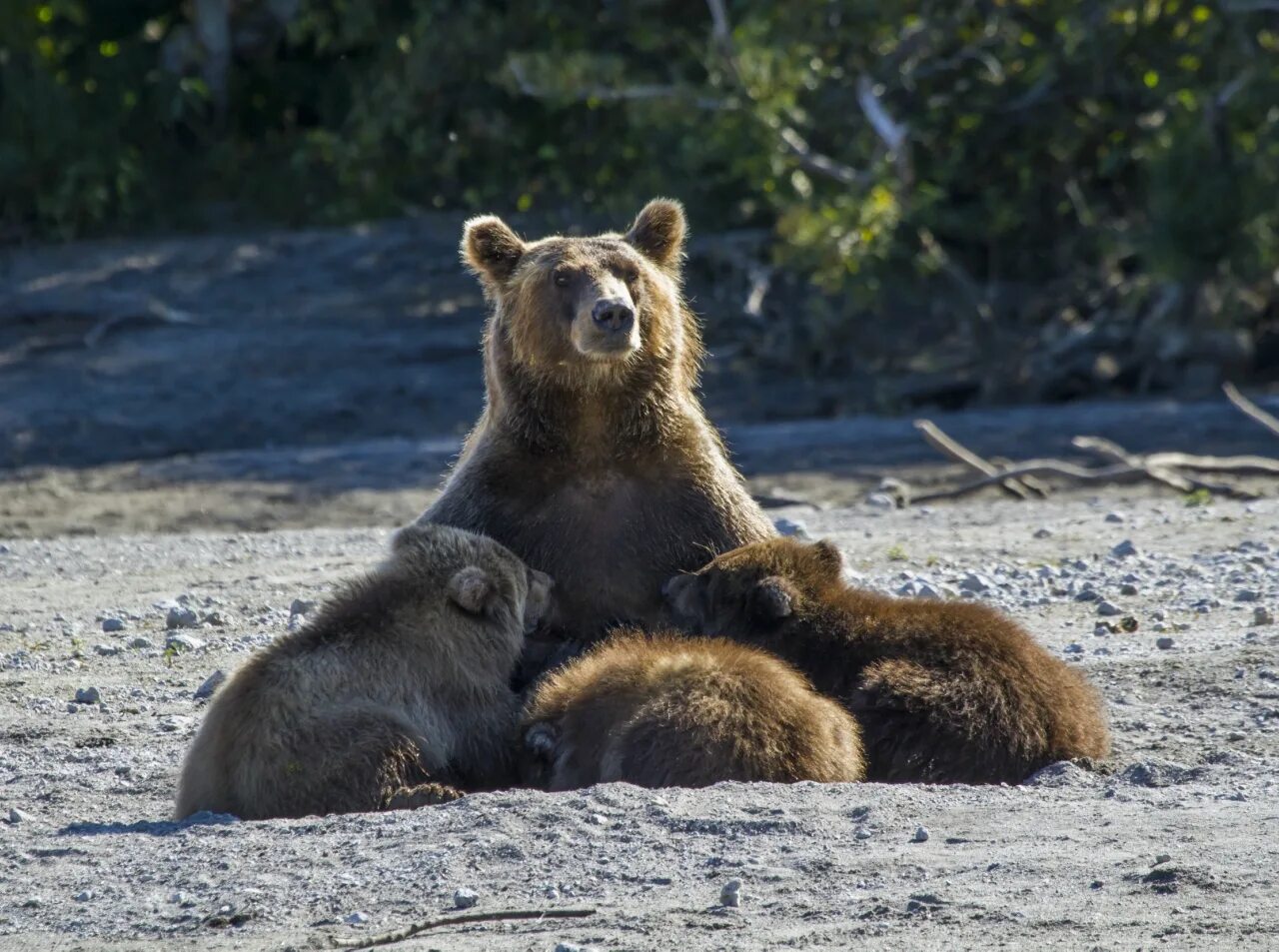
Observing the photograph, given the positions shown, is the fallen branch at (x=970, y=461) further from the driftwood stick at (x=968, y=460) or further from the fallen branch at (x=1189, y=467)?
the fallen branch at (x=1189, y=467)

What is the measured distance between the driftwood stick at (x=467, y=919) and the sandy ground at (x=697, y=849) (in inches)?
2.0

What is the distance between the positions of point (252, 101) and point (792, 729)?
16304 mm

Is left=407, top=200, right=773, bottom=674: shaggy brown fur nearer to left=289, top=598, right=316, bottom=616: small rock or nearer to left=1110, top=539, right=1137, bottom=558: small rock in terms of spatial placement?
left=289, top=598, right=316, bottom=616: small rock

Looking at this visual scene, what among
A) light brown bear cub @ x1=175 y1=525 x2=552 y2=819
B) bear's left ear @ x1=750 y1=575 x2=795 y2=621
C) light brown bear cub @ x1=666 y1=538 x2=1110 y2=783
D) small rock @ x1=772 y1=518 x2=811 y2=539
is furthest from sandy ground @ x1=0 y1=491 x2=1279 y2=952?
small rock @ x1=772 y1=518 x2=811 y2=539

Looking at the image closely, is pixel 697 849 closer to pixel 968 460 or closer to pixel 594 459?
pixel 594 459

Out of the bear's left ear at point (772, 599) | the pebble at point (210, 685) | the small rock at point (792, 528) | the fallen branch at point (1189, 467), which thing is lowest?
the pebble at point (210, 685)

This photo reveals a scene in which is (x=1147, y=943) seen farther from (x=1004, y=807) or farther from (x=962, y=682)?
(x=962, y=682)

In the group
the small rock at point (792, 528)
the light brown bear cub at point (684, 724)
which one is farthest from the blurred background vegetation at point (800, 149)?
the light brown bear cub at point (684, 724)

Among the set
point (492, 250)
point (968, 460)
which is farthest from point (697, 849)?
point (968, 460)

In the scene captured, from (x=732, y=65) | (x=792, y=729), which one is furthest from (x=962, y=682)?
(x=732, y=65)

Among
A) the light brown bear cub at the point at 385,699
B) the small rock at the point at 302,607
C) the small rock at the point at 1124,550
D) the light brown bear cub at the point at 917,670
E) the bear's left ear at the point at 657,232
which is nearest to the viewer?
the light brown bear cub at the point at 385,699

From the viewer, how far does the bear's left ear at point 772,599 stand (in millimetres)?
6762

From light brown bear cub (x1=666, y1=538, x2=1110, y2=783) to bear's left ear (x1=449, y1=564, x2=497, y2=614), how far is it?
893 mm

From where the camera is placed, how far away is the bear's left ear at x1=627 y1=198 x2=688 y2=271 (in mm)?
8180
